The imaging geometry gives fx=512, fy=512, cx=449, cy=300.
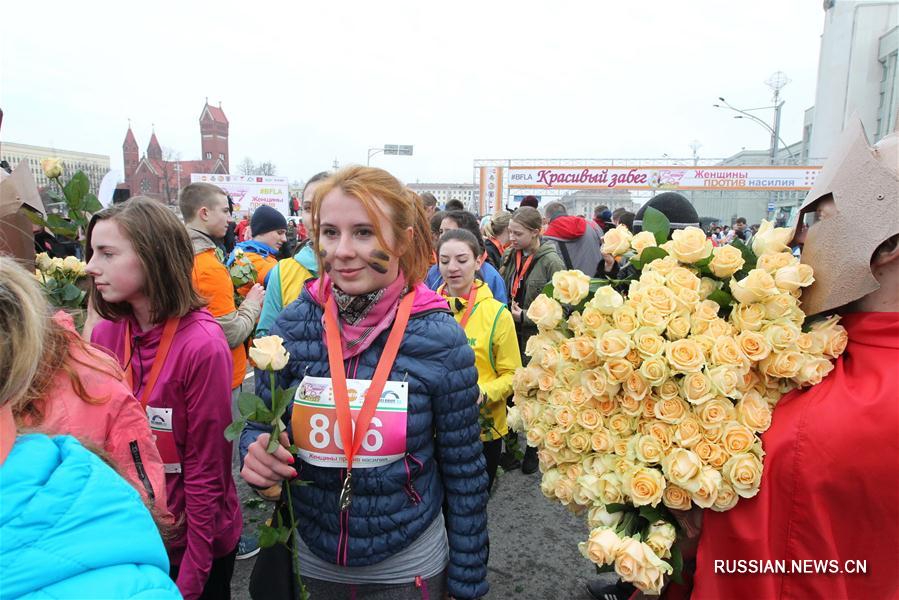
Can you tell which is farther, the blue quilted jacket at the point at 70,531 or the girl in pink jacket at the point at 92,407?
the girl in pink jacket at the point at 92,407

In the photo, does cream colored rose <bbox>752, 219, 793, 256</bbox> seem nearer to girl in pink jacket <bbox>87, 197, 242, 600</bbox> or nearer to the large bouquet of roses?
the large bouquet of roses

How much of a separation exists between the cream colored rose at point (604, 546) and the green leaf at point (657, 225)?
0.97 m

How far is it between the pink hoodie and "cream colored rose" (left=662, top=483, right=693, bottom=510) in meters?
1.42

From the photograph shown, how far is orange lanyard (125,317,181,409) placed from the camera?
1.93 meters

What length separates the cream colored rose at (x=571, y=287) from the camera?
1.63 m

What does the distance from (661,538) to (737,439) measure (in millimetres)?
335

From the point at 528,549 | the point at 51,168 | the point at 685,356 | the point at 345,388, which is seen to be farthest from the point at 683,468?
the point at 51,168

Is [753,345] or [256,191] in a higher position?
[256,191]

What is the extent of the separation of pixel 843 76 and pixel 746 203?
13956 mm

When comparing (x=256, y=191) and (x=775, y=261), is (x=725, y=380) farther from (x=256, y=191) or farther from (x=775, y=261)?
(x=256, y=191)

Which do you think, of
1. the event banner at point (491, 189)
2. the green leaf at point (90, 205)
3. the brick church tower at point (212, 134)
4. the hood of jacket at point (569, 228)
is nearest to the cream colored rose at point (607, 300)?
the green leaf at point (90, 205)

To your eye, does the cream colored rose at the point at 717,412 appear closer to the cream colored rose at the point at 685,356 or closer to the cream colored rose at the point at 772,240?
the cream colored rose at the point at 685,356

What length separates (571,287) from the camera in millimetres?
1634

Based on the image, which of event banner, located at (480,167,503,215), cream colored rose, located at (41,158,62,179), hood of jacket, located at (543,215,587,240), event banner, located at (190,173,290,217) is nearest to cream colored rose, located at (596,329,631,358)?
cream colored rose, located at (41,158,62,179)
